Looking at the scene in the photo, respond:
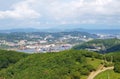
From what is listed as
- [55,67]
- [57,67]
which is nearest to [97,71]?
[57,67]

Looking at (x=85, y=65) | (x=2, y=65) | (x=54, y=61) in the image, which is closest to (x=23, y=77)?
(x=54, y=61)

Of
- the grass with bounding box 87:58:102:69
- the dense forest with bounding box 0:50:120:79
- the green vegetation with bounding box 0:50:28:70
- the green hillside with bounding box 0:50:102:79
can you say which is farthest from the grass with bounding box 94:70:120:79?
the green vegetation with bounding box 0:50:28:70

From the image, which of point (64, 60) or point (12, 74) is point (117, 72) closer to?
point (64, 60)

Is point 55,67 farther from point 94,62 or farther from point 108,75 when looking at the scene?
point 108,75

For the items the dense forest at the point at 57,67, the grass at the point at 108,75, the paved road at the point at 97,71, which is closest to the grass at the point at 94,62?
the dense forest at the point at 57,67

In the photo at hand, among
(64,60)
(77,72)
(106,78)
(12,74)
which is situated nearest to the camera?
(106,78)

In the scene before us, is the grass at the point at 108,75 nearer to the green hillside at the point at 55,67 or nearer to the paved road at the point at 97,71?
the paved road at the point at 97,71

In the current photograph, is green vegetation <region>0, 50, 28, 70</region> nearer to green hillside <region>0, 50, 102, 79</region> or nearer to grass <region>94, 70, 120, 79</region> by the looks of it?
green hillside <region>0, 50, 102, 79</region>

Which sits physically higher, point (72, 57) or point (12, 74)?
point (72, 57)
